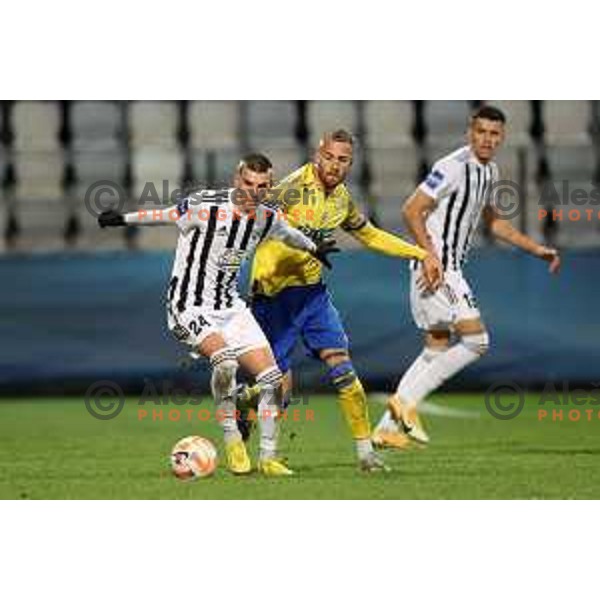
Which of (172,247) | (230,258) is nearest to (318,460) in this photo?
(230,258)

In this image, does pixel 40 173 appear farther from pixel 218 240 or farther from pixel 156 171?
pixel 218 240

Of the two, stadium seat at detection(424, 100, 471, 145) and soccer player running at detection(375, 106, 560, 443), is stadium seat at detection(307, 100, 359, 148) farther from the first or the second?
soccer player running at detection(375, 106, 560, 443)

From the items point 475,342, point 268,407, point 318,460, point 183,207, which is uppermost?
point 183,207

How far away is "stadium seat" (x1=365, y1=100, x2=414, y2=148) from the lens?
1060 cm

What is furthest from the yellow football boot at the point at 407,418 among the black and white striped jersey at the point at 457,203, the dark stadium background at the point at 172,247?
the dark stadium background at the point at 172,247

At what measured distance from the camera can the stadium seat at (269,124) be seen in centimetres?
1025

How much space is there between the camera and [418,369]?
8898mm

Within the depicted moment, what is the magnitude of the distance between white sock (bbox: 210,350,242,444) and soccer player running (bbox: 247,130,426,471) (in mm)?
334

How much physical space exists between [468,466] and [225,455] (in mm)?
1175

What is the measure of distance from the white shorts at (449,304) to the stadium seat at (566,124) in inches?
64.1

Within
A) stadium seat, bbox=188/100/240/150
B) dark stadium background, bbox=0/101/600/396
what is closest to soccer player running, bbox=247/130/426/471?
dark stadium background, bbox=0/101/600/396

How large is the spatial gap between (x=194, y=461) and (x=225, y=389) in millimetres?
369

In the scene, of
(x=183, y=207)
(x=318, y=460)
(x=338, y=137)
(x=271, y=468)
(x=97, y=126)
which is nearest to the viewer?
(x=183, y=207)

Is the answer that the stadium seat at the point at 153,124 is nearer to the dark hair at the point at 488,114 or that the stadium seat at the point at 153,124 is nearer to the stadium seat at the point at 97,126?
the stadium seat at the point at 97,126
